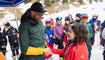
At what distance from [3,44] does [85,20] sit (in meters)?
3.32

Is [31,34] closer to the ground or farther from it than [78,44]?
farther from it

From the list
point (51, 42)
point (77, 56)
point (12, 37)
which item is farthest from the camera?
point (12, 37)

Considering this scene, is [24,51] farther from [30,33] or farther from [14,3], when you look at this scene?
[14,3]

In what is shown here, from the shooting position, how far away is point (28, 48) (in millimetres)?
Result: 1850

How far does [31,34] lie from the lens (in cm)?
194

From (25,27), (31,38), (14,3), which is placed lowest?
(31,38)

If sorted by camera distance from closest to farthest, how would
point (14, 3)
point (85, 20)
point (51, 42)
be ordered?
1. point (14, 3)
2. point (85, 20)
3. point (51, 42)

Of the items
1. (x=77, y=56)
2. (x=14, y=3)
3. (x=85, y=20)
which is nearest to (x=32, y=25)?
(x=77, y=56)

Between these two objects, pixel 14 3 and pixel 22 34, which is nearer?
pixel 22 34

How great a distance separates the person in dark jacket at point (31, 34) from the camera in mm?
1840

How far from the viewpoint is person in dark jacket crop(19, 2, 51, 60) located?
1840 millimetres

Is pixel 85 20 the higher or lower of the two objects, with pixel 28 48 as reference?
higher

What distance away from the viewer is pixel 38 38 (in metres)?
2.03

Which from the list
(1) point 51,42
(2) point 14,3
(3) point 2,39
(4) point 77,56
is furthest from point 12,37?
(4) point 77,56
